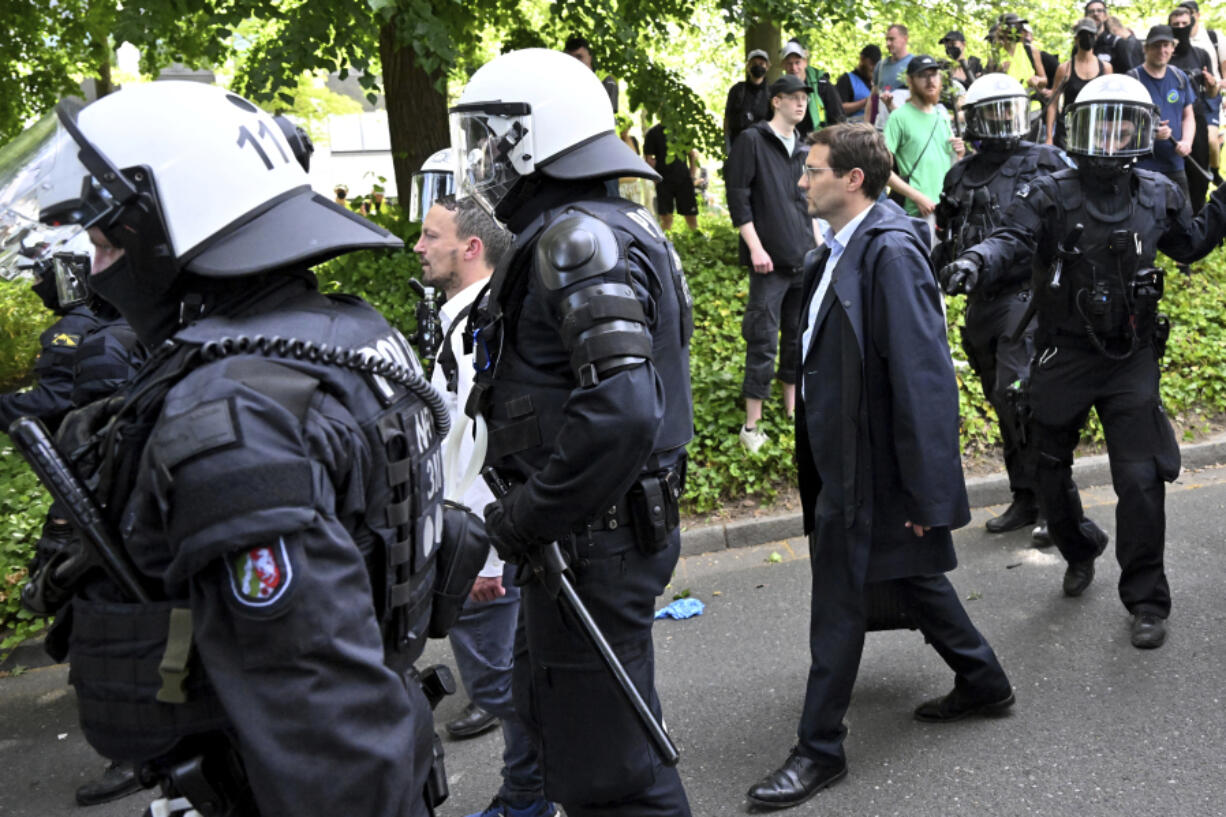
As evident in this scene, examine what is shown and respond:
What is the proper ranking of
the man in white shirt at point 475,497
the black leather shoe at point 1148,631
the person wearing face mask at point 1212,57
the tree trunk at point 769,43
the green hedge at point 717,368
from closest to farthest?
the man in white shirt at point 475,497 → the black leather shoe at point 1148,631 → the green hedge at point 717,368 → the person wearing face mask at point 1212,57 → the tree trunk at point 769,43

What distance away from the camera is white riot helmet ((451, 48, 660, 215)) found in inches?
111

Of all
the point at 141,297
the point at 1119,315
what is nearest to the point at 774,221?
the point at 1119,315

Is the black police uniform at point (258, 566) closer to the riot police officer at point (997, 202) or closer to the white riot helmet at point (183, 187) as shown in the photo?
the white riot helmet at point (183, 187)

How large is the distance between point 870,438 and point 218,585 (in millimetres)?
2423

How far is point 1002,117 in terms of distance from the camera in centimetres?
563

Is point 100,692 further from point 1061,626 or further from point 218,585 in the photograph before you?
point 1061,626

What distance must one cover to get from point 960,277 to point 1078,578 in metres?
1.66

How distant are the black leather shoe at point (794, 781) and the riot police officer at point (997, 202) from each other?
236 cm

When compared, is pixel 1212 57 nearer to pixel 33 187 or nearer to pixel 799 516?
pixel 799 516

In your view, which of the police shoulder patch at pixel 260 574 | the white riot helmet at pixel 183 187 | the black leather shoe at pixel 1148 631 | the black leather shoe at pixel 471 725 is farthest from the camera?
the black leather shoe at pixel 1148 631

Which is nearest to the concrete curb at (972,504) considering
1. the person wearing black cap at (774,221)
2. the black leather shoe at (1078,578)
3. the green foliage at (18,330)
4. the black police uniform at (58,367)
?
the person wearing black cap at (774,221)

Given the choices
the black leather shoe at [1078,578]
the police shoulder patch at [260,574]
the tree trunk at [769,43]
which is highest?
the tree trunk at [769,43]

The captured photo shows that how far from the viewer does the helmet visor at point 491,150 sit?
9.25ft

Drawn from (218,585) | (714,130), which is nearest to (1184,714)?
(218,585)
